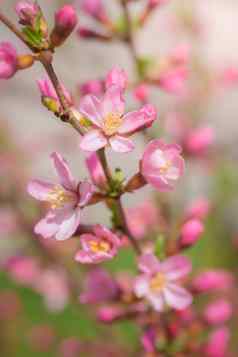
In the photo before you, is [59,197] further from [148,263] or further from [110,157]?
[110,157]

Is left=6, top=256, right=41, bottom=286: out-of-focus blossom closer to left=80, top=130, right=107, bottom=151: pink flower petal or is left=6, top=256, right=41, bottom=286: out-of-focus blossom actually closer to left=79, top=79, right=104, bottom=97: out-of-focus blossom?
left=79, top=79, right=104, bottom=97: out-of-focus blossom

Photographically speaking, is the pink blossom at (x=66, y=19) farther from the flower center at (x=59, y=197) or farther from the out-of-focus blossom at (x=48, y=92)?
the flower center at (x=59, y=197)

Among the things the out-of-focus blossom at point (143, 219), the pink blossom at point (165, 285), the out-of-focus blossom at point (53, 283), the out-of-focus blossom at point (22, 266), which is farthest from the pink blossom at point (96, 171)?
the out-of-focus blossom at point (53, 283)

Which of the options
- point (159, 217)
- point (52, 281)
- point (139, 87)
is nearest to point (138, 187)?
point (139, 87)

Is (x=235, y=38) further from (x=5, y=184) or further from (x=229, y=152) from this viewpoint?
(x=5, y=184)

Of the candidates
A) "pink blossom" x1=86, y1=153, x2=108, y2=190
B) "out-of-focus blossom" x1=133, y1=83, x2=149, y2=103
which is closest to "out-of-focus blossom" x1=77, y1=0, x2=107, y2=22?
"out-of-focus blossom" x1=133, y1=83, x2=149, y2=103
